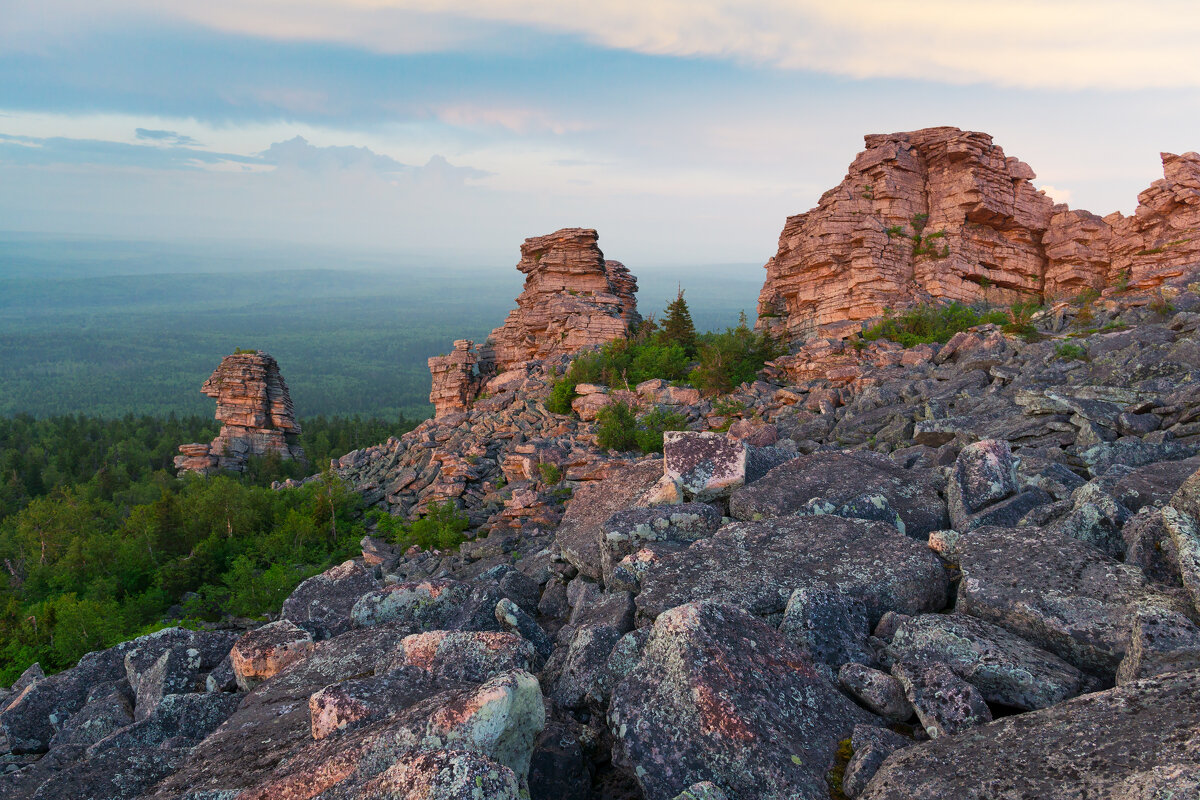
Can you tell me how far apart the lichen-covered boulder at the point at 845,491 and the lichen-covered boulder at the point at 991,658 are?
85.2 inches

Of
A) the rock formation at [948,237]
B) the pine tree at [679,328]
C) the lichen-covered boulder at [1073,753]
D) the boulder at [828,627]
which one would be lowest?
the boulder at [828,627]

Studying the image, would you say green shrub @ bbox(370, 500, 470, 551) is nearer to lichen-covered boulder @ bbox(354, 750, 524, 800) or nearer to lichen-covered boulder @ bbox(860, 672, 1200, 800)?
lichen-covered boulder @ bbox(354, 750, 524, 800)

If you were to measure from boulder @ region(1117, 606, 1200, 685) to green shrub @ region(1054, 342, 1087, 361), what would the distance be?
15280 mm

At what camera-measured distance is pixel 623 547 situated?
7059 mm

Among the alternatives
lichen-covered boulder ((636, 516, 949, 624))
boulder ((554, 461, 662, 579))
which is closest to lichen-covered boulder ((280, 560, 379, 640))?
boulder ((554, 461, 662, 579))

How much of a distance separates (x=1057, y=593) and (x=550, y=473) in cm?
1693

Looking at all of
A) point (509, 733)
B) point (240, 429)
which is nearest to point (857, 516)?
point (509, 733)

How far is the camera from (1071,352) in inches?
643

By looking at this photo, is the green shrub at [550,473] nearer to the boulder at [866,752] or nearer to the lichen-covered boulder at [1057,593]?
the lichen-covered boulder at [1057,593]

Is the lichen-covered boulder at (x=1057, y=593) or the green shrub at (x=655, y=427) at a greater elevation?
the lichen-covered boulder at (x=1057, y=593)

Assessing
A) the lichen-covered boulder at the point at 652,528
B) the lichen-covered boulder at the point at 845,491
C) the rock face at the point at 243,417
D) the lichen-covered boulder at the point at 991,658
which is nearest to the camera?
the lichen-covered boulder at the point at 991,658

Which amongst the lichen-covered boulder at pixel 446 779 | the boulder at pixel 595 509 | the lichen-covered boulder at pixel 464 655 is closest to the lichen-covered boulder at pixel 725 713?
the lichen-covered boulder at pixel 446 779

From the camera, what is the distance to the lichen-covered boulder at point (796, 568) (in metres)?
5.45

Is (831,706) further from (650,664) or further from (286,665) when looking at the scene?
(286,665)
